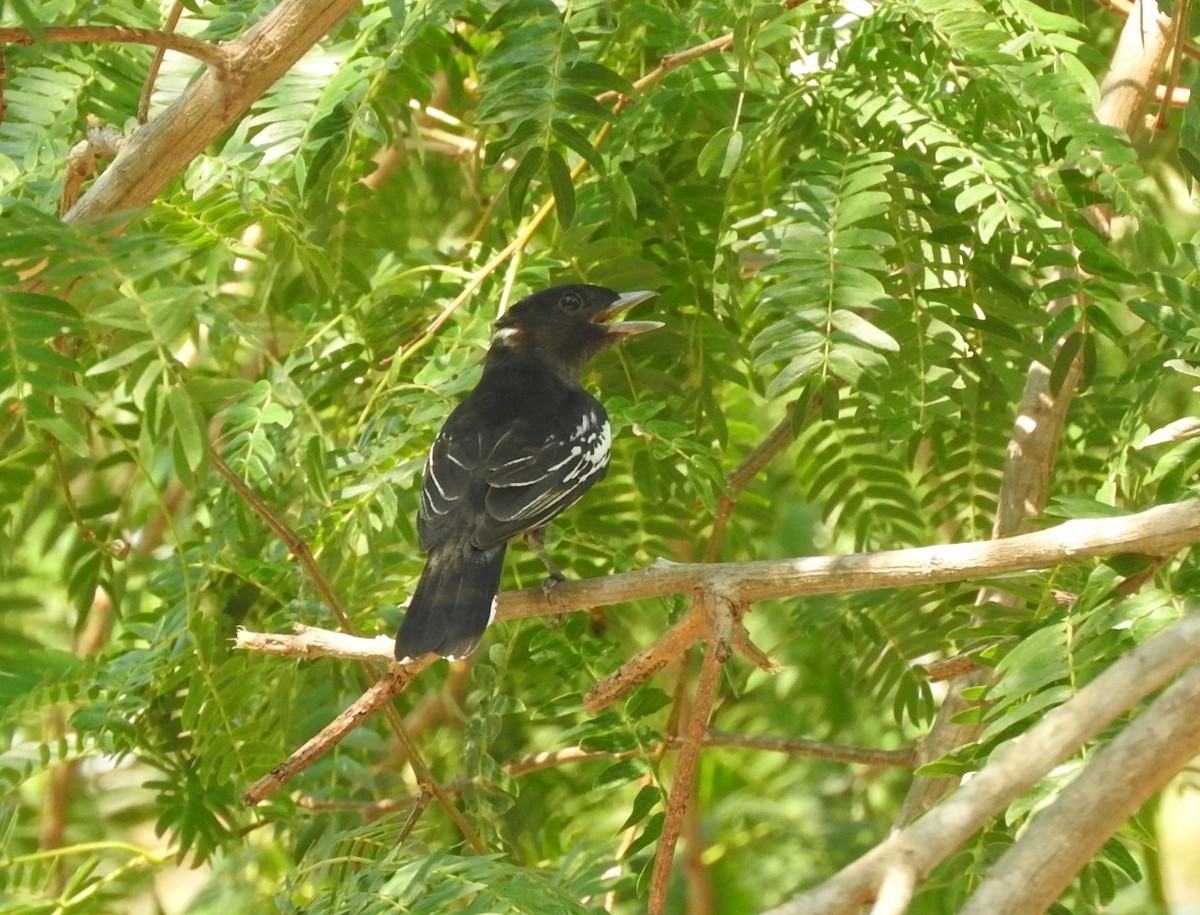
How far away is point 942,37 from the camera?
3523 mm

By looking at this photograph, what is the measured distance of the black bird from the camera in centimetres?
374

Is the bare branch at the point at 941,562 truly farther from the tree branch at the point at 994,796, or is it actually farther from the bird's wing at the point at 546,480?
the tree branch at the point at 994,796

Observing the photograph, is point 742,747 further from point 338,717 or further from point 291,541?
point 291,541

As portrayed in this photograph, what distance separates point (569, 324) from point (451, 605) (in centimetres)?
157

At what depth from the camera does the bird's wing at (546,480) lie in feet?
13.5

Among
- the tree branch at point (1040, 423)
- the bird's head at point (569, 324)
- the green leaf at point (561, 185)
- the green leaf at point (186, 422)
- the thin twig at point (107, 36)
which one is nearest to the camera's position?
the green leaf at point (186, 422)

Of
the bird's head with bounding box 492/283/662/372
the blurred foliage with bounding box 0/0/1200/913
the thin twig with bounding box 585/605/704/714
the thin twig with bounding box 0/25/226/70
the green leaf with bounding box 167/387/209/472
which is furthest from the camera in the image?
the bird's head with bounding box 492/283/662/372

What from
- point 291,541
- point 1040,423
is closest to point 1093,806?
point 291,541

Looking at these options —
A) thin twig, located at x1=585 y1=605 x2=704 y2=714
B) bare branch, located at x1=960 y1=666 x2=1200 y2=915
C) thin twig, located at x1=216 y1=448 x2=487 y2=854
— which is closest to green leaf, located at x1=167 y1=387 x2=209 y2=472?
thin twig, located at x1=216 y1=448 x2=487 y2=854

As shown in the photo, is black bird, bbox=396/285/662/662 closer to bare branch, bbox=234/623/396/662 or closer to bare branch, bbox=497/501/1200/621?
bare branch, bbox=234/623/396/662

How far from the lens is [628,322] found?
441 centimetres

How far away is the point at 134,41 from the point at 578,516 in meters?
1.98

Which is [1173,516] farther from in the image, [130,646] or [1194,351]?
[130,646]

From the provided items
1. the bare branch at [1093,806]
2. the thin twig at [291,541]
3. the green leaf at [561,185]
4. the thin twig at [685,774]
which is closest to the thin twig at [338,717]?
the thin twig at [291,541]
